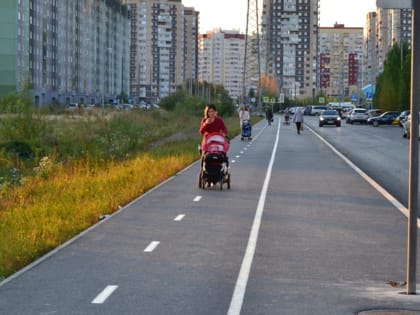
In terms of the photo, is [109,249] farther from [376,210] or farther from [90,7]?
[90,7]

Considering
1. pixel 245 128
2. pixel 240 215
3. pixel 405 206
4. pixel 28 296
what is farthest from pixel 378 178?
pixel 245 128

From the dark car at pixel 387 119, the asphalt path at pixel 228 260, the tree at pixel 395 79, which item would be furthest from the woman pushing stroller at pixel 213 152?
the tree at pixel 395 79

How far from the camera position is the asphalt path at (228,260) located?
25.3 ft

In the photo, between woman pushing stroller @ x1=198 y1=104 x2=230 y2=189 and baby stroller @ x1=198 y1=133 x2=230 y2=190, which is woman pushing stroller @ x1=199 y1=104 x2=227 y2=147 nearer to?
woman pushing stroller @ x1=198 y1=104 x2=230 y2=189

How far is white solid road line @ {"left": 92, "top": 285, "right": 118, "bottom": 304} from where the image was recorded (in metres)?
7.72

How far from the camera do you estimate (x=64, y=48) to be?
124 m

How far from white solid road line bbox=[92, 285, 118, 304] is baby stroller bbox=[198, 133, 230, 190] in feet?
32.7

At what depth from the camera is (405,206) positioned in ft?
50.7

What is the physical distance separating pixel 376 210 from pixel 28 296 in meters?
8.28

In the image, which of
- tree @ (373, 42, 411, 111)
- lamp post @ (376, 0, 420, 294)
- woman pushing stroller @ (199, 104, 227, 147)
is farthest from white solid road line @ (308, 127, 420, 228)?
tree @ (373, 42, 411, 111)

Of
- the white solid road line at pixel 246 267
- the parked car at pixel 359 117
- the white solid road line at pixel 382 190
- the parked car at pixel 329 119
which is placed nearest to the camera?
the white solid road line at pixel 246 267

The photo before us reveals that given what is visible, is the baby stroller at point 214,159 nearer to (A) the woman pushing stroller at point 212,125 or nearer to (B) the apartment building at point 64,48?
(A) the woman pushing stroller at point 212,125

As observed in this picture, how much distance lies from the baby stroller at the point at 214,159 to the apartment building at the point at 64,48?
59.3 meters

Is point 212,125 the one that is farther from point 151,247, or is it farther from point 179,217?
point 151,247
